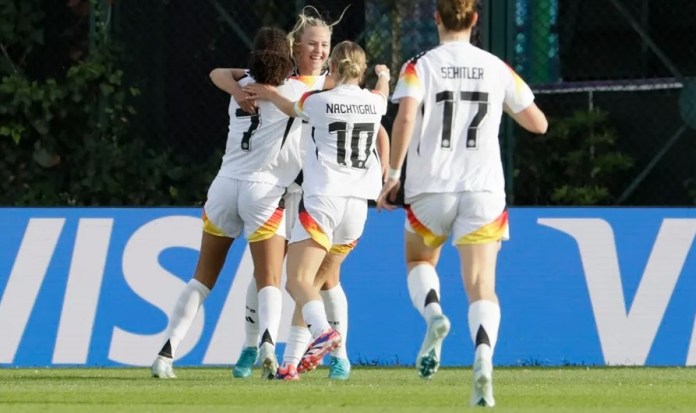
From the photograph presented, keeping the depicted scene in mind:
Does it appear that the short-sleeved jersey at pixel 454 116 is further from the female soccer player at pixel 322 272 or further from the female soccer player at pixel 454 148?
the female soccer player at pixel 322 272

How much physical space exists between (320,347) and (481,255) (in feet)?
Answer: 5.25

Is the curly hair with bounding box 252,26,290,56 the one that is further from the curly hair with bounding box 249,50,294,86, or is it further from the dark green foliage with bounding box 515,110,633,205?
the dark green foliage with bounding box 515,110,633,205

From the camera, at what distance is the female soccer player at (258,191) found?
9.35 metres

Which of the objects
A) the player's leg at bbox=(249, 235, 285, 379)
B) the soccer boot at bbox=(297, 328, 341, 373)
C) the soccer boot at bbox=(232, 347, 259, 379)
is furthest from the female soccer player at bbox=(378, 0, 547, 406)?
the soccer boot at bbox=(232, 347, 259, 379)

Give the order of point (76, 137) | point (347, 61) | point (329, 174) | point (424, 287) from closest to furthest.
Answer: point (424, 287) < point (347, 61) < point (329, 174) < point (76, 137)

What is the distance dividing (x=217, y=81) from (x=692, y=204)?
4.64 metres

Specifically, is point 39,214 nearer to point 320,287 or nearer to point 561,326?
point 320,287

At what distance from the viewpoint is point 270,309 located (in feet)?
30.7

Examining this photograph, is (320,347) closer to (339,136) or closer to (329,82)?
(339,136)

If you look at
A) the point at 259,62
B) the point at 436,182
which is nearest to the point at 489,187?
the point at 436,182

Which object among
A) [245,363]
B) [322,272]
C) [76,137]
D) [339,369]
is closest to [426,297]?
[322,272]

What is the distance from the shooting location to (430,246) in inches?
304

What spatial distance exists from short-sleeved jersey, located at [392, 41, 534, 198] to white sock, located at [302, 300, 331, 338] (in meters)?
1.46

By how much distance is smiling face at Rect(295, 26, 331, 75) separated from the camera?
934 centimetres
